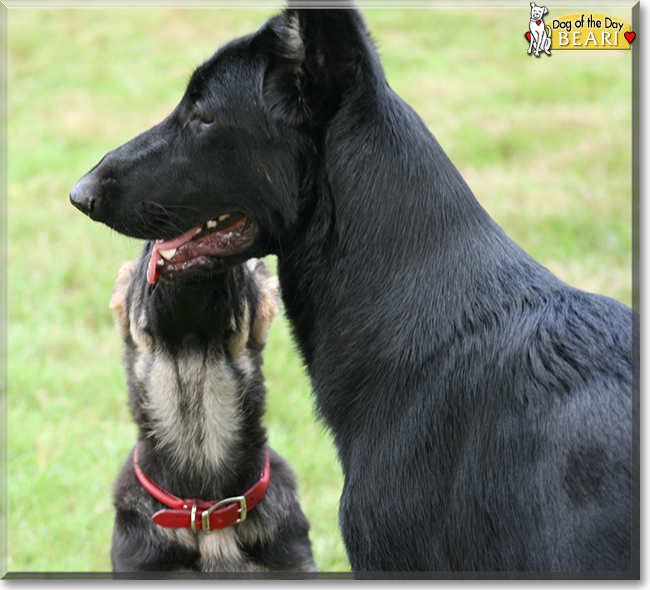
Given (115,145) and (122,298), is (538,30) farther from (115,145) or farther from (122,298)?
(115,145)

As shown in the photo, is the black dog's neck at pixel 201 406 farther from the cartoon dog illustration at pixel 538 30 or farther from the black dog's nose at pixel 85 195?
the cartoon dog illustration at pixel 538 30

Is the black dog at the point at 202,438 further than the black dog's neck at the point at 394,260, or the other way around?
the black dog at the point at 202,438

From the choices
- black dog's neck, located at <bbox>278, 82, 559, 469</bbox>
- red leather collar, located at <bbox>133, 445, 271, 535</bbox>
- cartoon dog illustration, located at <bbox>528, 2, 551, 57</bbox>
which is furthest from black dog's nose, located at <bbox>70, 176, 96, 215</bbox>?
cartoon dog illustration, located at <bbox>528, 2, 551, 57</bbox>

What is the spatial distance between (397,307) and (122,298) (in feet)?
6.17

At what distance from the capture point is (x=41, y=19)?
13867 mm

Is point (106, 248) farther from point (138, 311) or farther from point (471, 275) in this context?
point (471, 275)

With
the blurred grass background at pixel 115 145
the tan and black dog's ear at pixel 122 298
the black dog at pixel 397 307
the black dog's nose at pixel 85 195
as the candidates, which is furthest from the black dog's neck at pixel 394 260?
the tan and black dog's ear at pixel 122 298

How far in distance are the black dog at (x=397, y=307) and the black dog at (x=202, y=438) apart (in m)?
0.81

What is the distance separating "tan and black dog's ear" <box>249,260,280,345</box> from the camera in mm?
3830

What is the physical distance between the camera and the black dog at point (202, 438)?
141 inches

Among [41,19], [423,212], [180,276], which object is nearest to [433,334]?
[423,212]

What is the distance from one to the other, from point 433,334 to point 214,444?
1.74 meters

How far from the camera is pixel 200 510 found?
3580 millimetres

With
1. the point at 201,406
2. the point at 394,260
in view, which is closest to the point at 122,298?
the point at 201,406
